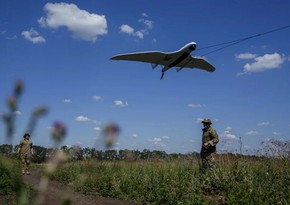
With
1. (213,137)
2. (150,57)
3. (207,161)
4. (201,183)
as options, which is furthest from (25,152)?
(150,57)

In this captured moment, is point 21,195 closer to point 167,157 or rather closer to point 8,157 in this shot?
point 8,157

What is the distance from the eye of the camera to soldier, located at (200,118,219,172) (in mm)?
10648

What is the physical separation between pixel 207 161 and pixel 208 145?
1.43ft

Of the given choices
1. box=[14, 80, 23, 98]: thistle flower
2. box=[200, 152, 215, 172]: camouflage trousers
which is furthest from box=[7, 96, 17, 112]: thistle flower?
box=[200, 152, 215, 172]: camouflage trousers

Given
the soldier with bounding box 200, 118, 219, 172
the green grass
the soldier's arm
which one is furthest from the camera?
the soldier's arm

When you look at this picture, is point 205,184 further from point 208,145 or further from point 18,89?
point 18,89

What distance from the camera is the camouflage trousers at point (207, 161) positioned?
34.3 ft

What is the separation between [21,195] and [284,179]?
8738 millimetres

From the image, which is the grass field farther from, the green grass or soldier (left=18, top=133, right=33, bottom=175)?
soldier (left=18, top=133, right=33, bottom=175)

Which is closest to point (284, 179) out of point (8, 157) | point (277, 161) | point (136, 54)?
point (277, 161)

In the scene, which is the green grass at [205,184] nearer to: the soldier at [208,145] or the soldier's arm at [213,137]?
the soldier at [208,145]

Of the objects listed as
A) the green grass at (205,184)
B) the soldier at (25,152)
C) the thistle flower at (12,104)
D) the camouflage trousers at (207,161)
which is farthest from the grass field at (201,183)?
the thistle flower at (12,104)

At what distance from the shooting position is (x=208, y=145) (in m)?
10.8

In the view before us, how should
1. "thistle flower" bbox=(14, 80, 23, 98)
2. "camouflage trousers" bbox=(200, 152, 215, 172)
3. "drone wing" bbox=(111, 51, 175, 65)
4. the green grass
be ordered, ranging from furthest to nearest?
"drone wing" bbox=(111, 51, 175, 65)
"camouflage trousers" bbox=(200, 152, 215, 172)
the green grass
"thistle flower" bbox=(14, 80, 23, 98)
